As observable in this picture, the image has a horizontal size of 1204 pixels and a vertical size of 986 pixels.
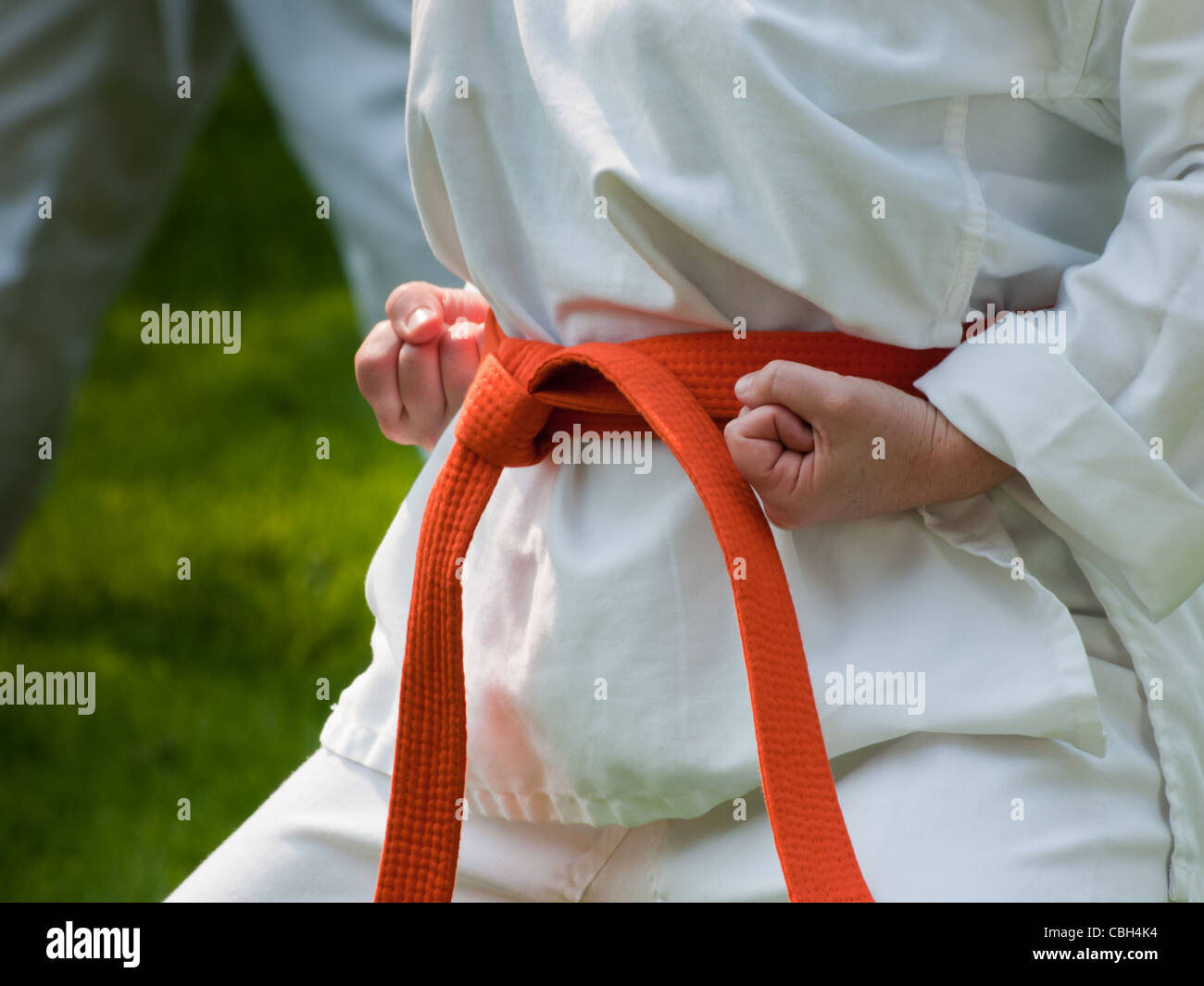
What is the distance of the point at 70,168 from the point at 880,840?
7.37 ft

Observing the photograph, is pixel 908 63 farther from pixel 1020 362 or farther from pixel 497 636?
pixel 497 636

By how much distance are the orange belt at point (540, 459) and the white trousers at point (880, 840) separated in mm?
90

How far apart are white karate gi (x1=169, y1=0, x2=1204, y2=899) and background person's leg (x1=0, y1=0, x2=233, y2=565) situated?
1.80 meters

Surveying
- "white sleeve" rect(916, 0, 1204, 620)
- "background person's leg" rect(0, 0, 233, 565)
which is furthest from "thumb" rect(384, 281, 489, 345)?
"background person's leg" rect(0, 0, 233, 565)

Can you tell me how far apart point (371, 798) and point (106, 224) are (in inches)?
80.9

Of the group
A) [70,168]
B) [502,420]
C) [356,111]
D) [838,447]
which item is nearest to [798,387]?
[838,447]

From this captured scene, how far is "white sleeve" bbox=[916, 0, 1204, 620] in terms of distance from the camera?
0.91 meters

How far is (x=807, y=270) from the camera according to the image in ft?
3.05

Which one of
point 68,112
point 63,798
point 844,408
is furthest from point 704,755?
point 68,112

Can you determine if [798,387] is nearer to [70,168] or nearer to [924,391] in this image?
[924,391]

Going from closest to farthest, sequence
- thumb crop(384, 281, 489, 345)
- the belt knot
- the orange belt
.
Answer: the orange belt < the belt knot < thumb crop(384, 281, 489, 345)

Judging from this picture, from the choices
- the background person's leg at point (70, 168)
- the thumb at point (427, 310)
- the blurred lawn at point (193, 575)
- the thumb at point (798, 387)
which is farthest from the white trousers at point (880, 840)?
the background person's leg at point (70, 168)

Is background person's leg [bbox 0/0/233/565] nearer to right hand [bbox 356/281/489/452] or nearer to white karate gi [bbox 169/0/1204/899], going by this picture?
right hand [bbox 356/281/489/452]

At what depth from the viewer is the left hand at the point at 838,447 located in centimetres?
92
